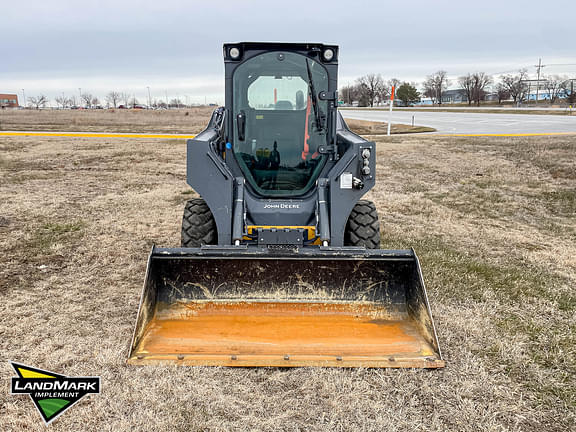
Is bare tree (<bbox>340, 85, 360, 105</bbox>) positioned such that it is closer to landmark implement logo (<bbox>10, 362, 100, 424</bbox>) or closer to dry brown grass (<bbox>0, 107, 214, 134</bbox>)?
dry brown grass (<bbox>0, 107, 214, 134</bbox>)

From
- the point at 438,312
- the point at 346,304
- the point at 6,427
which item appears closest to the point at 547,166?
the point at 438,312

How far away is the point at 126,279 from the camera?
15.8 feet

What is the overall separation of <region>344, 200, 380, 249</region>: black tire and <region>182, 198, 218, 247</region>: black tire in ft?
4.54

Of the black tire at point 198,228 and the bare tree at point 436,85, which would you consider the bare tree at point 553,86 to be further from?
the black tire at point 198,228

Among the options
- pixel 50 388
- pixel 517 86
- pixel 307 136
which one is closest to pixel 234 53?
pixel 307 136

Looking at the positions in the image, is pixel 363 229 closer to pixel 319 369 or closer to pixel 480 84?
pixel 319 369

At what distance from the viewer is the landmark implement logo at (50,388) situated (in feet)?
9.02

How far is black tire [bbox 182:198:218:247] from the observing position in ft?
14.8

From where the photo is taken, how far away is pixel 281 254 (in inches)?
147

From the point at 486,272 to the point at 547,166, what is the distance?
25.5 feet

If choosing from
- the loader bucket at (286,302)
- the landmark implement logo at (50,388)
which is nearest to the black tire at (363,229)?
the loader bucket at (286,302)

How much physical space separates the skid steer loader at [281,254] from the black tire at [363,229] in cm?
1

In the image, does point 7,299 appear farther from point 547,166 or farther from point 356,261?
point 547,166

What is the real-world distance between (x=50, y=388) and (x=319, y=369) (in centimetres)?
179
